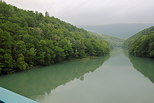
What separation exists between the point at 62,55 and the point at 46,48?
163 inches

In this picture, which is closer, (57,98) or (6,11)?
(57,98)

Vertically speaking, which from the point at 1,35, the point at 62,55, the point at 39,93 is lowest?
the point at 39,93

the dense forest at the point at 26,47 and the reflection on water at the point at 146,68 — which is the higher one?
the dense forest at the point at 26,47

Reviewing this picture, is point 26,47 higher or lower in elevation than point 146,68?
higher

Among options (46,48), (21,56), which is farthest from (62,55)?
(21,56)

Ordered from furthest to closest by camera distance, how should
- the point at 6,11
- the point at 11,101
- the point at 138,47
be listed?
the point at 138,47 → the point at 6,11 → the point at 11,101

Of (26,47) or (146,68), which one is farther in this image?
(146,68)

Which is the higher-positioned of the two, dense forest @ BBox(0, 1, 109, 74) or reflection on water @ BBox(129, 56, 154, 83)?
dense forest @ BBox(0, 1, 109, 74)

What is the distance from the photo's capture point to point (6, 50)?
63.4 feet

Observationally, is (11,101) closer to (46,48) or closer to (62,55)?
(46,48)

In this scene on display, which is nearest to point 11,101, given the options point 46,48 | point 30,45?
point 30,45

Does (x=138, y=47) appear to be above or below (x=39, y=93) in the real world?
above

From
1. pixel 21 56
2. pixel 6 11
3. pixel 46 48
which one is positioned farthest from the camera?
pixel 6 11

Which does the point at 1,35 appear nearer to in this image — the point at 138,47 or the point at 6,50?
the point at 6,50
